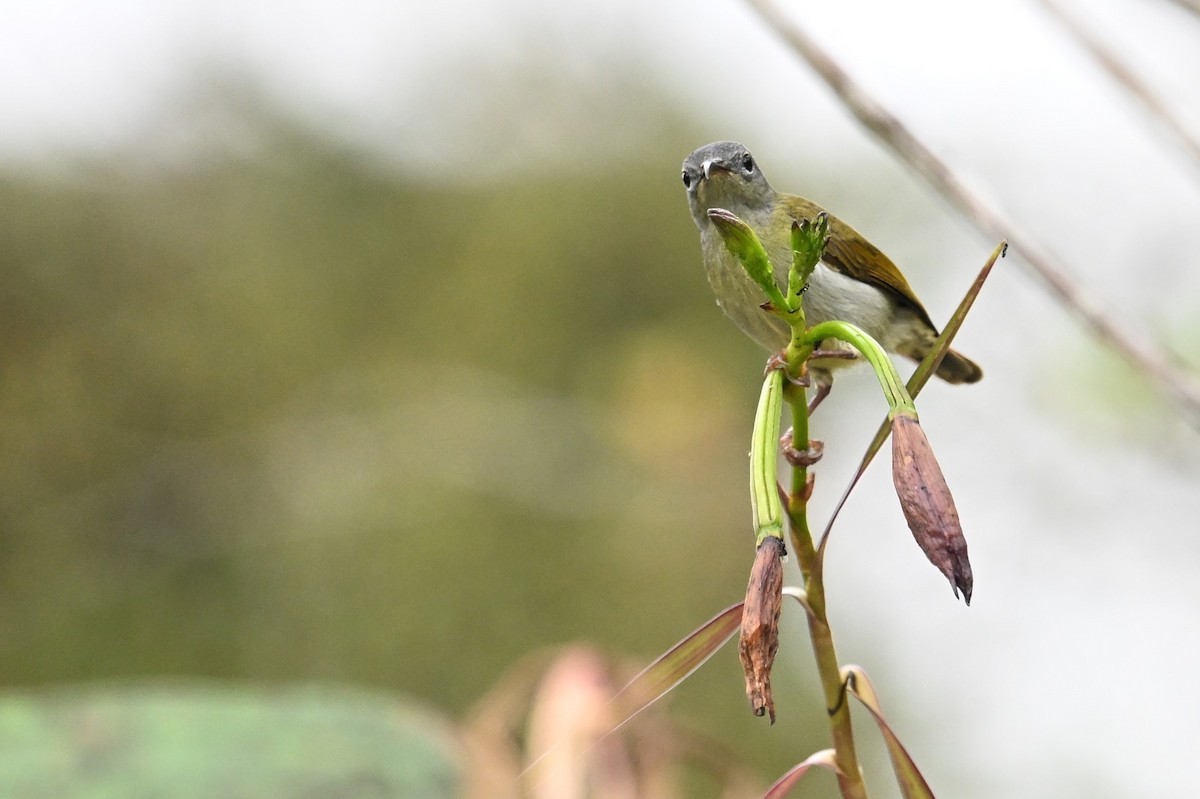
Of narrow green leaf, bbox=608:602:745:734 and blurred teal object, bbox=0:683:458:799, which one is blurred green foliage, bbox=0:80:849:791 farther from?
narrow green leaf, bbox=608:602:745:734

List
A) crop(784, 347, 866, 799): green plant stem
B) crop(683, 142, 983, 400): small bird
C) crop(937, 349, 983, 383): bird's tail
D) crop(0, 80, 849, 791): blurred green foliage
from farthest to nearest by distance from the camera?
crop(0, 80, 849, 791): blurred green foliage, crop(937, 349, 983, 383): bird's tail, crop(683, 142, 983, 400): small bird, crop(784, 347, 866, 799): green plant stem

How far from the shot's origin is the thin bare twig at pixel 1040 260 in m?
0.78

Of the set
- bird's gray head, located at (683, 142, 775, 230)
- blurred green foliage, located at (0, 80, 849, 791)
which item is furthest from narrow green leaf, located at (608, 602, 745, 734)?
blurred green foliage, located at (0, 80, 849, 791)

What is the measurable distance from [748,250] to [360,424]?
475 cm

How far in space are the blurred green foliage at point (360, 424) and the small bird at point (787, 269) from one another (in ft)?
11.3

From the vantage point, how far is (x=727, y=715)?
4770 millimetres

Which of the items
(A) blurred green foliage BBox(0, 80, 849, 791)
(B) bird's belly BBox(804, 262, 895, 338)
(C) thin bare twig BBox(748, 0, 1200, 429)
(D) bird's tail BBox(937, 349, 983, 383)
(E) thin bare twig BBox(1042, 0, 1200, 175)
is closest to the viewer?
(C) thin bare twig BBox(748, 0, 1200, 429)

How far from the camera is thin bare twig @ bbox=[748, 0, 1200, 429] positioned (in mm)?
775

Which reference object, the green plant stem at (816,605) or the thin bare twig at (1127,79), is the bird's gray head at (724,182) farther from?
the green plant stem at (816,605)

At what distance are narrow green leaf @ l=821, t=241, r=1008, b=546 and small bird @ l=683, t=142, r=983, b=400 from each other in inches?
19.6

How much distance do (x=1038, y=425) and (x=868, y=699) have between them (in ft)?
11.2

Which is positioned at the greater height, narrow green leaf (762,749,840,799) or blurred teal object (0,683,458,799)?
blurred teal object (0,683,458,799)

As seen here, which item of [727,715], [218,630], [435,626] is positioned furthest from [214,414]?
[727,715]

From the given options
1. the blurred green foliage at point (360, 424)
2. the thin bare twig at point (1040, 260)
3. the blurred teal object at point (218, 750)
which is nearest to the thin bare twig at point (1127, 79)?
the thin bare twig at point (1040, 260)
